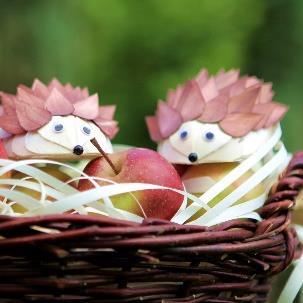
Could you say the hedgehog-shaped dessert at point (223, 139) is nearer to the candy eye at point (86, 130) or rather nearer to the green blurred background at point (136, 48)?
the candy eye at point (86, 130)

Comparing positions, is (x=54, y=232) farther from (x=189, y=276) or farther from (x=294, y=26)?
(x=294, y=26)

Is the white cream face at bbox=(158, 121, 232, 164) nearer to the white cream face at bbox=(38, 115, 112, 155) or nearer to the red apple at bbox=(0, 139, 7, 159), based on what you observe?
the white cream face at bbox=(38, 115, 112, 155)

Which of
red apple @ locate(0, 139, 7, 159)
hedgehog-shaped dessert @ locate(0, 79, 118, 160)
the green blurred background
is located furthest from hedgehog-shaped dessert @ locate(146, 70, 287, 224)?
the green blurred background

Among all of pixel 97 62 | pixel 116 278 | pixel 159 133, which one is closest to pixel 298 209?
pixel 159 133

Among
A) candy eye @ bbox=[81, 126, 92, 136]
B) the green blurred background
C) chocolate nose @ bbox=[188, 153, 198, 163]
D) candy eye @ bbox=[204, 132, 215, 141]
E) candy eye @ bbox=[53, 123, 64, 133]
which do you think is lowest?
the green blurred background

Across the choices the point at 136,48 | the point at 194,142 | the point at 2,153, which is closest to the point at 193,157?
Answer: the point at 194,142

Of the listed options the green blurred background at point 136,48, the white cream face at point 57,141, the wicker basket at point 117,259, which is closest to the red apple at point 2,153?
the white cream face at point 57,141
